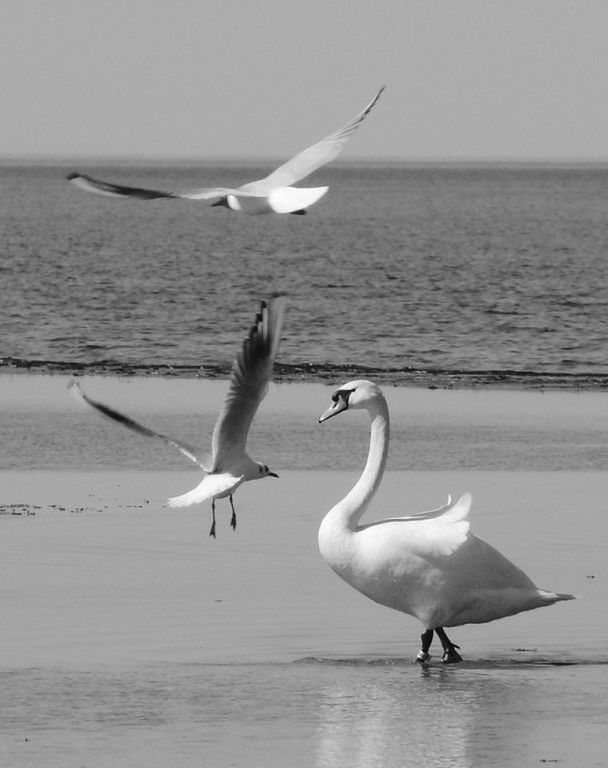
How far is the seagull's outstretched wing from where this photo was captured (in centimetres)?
1129

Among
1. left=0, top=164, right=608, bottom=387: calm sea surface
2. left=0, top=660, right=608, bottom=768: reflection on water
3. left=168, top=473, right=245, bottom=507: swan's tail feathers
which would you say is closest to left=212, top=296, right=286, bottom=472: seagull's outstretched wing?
left=168, top=473, right=245, bottom=507: swan's tail feathers

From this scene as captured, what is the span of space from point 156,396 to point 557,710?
1567 centimetres

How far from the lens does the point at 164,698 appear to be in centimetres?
880

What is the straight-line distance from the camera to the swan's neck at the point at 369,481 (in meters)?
10.4

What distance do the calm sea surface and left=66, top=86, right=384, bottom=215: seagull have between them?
591 inches

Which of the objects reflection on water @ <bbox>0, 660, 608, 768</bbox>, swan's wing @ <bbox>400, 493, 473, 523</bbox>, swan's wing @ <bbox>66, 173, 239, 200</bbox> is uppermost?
swan's wing @ <bbox>66, 173, 239, 200</bbox>

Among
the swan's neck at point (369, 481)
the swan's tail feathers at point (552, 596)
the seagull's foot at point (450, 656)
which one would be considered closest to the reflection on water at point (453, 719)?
the seagull's foot at point (450, 656)

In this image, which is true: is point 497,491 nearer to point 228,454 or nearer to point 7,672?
point 228,454

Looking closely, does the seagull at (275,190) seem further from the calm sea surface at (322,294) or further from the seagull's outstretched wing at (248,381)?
the calm sea surface at (322,294)

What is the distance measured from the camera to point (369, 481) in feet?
35.1

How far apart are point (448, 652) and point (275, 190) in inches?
107

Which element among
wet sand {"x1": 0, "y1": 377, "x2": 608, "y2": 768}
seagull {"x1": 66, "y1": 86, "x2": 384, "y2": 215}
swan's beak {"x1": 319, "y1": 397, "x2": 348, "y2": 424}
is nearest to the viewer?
wet sand {"x1": 0, "y1": 377, "x2": 608, "y2": 768}

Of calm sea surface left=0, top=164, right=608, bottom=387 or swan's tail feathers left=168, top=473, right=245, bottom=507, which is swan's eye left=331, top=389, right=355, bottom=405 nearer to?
swan's tail feathers left=168, top=473, right=245, bottom=507

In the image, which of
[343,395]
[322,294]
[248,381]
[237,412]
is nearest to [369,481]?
[343,395]
